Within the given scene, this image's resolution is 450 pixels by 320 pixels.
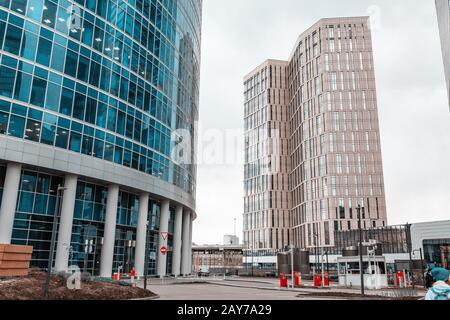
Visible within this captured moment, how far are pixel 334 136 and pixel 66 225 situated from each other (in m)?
93.3

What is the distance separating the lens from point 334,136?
115000 mm

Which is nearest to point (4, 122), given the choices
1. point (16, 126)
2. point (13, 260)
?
point (16, 126)

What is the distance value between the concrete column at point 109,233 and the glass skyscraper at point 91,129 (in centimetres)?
10

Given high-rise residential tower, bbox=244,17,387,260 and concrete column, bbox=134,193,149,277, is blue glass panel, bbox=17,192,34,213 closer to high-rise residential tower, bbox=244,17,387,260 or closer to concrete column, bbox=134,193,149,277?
concrete column, bbox=134,193,149,277

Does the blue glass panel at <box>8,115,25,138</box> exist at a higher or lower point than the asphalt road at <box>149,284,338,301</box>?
higher

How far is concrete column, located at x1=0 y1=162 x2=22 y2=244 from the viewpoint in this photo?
101ft

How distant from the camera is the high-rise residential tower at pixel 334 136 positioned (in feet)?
364

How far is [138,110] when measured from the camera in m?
45.4

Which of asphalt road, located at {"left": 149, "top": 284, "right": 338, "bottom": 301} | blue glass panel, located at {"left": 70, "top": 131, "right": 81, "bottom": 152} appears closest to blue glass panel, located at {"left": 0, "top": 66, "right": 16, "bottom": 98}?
blue glass panel, located at {"left": 70, "top": 131, "right": 81, "bottom": 152}

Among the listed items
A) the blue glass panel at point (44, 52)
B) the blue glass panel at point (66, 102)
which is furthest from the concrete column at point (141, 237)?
the blue glass panel at point (44, 52)

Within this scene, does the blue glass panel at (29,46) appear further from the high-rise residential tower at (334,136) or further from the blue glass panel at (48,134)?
the high-rise residential tower at (334,136)

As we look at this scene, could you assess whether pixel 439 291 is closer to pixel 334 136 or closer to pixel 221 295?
pixel 221 295

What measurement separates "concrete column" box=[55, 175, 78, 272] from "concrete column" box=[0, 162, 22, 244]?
3864 mm
